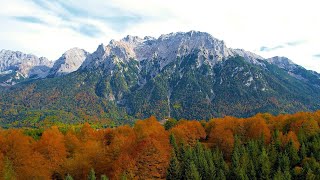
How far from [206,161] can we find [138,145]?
19.5m

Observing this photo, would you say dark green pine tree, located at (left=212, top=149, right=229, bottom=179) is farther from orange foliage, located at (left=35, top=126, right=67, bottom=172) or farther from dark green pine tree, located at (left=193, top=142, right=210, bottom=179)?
orange foliage, located at (left=35, top=126, right=67, bottom=172)

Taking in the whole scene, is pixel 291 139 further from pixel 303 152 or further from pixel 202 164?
pixel 202 164

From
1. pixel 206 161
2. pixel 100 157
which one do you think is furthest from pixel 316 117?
pixel 100 157

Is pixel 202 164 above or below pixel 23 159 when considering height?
below

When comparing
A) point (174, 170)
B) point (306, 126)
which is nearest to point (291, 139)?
point (306, 126)

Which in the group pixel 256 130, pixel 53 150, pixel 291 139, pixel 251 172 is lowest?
pixel 251 172

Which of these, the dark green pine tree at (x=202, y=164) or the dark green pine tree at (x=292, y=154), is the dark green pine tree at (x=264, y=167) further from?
the dark green pine tree at (x=202, y=164)

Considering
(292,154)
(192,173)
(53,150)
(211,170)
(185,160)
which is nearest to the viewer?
(192,173)

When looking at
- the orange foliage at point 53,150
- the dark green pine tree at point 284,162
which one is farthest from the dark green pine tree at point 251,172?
the orange foliage at point 53,150

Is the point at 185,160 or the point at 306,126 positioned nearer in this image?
the point at 185,160

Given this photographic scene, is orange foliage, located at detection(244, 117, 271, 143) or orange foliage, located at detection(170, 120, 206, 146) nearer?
orange foliage, located at detection(244, 117, 271, 143)

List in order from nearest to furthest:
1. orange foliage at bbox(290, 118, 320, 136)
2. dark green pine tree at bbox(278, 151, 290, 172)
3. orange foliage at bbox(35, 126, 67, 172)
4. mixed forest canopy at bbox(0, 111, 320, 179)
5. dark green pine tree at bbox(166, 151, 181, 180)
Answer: mixed forest canopy at bbox(0, 111, 320, 179)
dark green pine tree at bbox(166, 151, 181, 180)
dark green pine tree at bbox(278, 151, 290, 172)
orange foliage at bbox(35, 126, 67, 172)
orange foliage at bbox(290, 118, 320, 136)

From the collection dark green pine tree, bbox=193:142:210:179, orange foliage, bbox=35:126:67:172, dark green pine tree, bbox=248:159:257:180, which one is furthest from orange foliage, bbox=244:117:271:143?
orange foliage, bbox=35:126:67:172

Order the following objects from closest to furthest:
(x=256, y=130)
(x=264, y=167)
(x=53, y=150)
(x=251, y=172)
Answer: (x=251, y=172) < (x=264, y=167) < (x=53, y=150) < (x=256, y=130)
